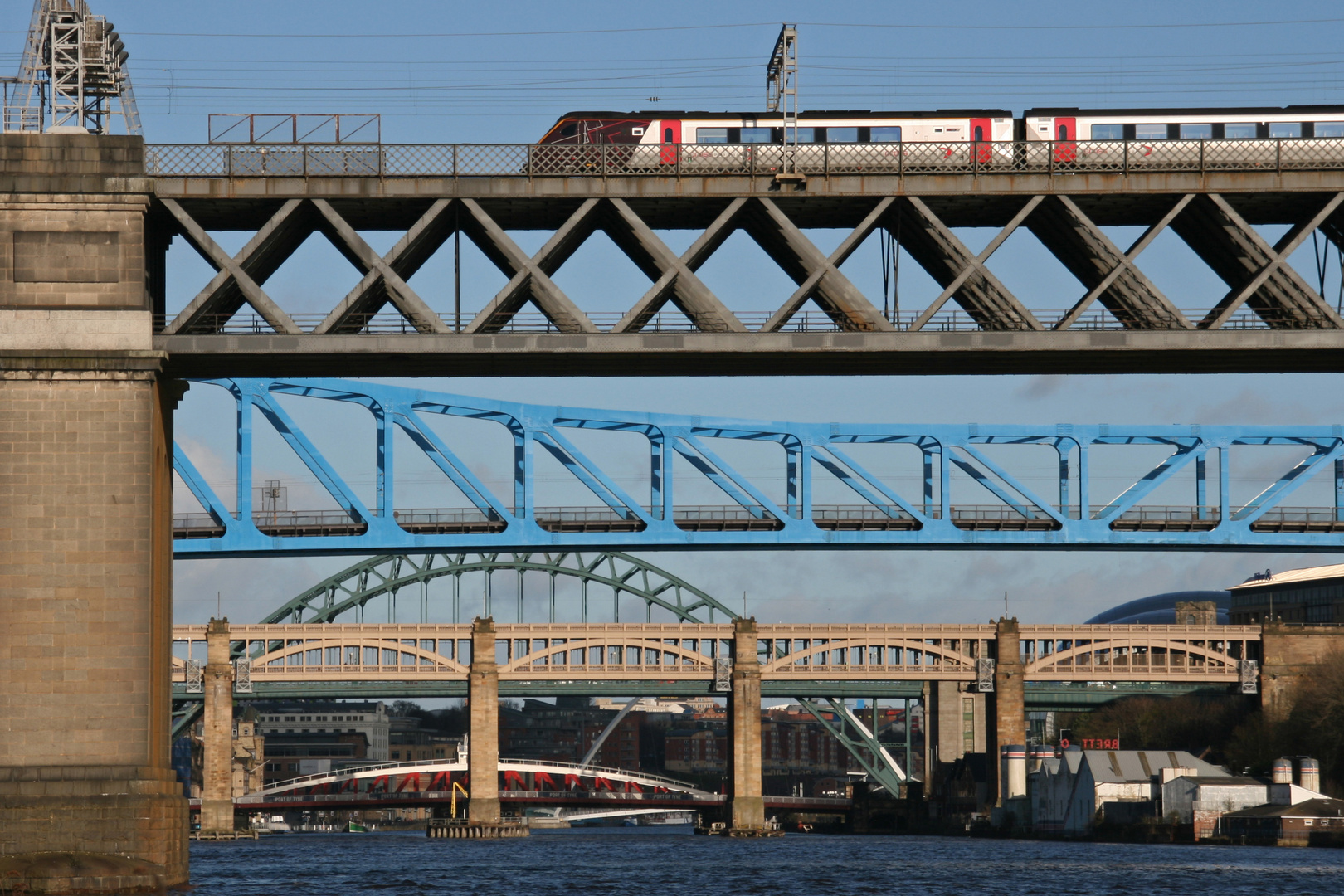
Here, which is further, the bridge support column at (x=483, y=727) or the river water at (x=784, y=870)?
the bridge support column at (x=483, y=727)

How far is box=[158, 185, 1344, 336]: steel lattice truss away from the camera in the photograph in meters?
33.4

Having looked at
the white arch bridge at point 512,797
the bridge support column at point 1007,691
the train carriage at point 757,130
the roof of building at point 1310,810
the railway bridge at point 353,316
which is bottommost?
the white arch bridge at point 512,797

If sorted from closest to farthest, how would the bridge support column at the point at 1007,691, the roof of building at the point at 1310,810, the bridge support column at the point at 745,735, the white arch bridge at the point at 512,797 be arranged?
the roof of building at the point at 1310,810 → the bridge support column at the point at 745,735 → the bridge support column at the point at 1007,691 → the white arch bridge at the point at 512,797

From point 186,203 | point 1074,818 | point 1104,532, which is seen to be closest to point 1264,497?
point 1104,532

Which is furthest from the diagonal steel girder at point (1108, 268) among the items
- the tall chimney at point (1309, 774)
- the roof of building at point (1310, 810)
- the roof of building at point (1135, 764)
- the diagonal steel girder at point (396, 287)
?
the roof of building at point (1135, 764)

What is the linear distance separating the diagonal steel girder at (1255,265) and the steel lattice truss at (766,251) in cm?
4

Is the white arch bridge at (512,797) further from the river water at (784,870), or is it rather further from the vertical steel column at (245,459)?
the river water at (784,870)

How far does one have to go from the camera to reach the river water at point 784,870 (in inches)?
1857

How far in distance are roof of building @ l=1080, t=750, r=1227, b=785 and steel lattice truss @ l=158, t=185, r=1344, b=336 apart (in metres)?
74.4

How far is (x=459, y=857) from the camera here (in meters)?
80.2

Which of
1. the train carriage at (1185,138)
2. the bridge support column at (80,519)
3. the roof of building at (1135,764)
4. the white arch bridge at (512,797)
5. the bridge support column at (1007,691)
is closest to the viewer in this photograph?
the bridge support column at (80,519)

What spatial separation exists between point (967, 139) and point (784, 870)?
24.9 m

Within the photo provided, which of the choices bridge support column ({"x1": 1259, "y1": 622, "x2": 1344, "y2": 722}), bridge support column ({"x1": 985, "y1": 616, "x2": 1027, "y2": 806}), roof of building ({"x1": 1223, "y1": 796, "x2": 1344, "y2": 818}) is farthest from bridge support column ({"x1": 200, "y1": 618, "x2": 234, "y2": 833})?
bridge support column ({"x1": 1259, "y1": 622, "x2": 1344, "y2": 722})

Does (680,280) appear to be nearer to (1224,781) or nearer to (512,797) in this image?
(1224,781)
